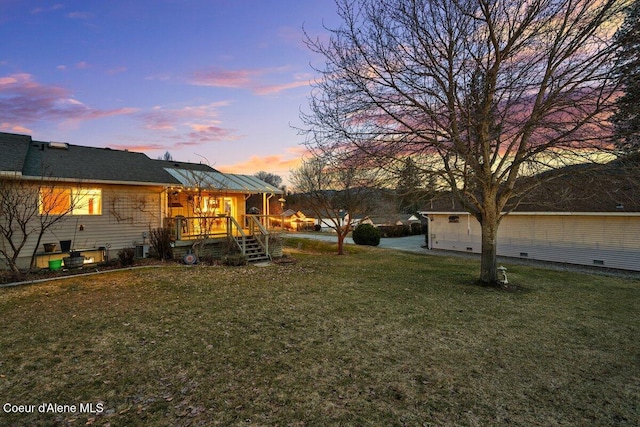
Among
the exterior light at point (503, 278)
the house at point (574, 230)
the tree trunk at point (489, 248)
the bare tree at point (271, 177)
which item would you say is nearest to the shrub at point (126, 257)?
the house at point (574, 230)

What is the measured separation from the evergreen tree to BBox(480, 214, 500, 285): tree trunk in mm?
3103

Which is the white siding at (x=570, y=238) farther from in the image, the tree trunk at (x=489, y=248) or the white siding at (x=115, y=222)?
the white siding at (x=115, y=222)

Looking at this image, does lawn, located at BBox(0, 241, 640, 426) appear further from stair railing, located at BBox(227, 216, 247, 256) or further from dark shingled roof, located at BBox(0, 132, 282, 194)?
dark shingled roof, located at BBox(0, 132, 282, 194)

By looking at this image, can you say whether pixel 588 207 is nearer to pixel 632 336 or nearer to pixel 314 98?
pixel 632 336

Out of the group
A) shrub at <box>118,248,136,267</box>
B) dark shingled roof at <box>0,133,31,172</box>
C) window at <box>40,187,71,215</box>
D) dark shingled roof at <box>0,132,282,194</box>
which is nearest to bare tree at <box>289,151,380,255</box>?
dark shingled roof at <box>0,132,282,194</box>

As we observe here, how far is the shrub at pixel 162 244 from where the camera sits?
11.8m

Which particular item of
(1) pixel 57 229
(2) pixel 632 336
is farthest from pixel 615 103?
(1) pixel 57 229

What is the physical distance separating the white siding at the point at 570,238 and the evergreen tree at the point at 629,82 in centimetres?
925

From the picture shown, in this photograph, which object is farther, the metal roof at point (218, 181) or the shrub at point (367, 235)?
the shrub at point (367, 235)

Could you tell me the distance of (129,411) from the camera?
3057 millimetres

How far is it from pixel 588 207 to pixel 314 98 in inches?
561

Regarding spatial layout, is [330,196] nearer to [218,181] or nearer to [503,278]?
[218,181]

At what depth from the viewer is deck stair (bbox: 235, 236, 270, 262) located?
1269cm

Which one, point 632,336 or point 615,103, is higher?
point 615,103
